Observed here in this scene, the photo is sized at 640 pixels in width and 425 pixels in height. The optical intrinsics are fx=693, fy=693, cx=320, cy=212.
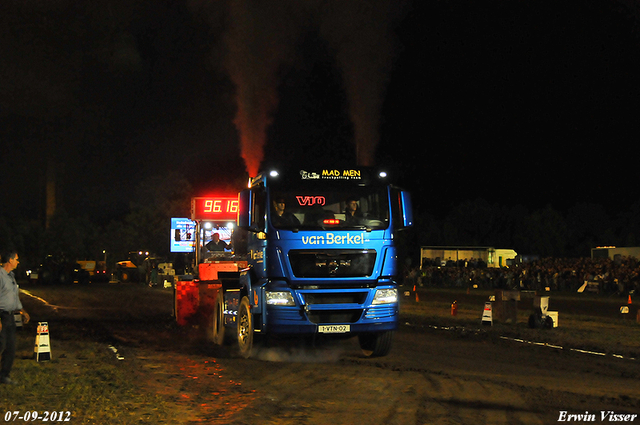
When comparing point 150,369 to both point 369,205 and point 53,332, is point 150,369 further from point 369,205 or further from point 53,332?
point 53,332

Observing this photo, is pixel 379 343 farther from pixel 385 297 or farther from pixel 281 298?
pixel 281 298

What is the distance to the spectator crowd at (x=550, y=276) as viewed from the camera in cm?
3406

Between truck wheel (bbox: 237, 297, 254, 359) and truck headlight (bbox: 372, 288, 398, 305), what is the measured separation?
87.3 inches

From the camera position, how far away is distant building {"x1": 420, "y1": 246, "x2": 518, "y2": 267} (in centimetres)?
5425

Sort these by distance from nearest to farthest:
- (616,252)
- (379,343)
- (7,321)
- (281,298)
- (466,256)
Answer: (7,321)
(281,298)
(379,343)
(616,252)
(466,256)

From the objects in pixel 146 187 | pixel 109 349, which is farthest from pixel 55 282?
pixel 109 349

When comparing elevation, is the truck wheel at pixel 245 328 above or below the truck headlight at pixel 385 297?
below

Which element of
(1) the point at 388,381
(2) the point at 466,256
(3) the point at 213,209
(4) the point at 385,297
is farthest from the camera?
(2) the point at 466,256

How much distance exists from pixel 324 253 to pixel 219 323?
3.78 meters

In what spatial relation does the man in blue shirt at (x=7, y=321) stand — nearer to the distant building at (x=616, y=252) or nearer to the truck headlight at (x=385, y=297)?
the truck headlight at (x=385, y=297)

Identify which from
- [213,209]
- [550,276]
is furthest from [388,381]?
[550,276]

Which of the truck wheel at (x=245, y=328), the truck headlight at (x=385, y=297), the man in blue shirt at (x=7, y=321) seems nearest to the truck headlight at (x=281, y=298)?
Result: the truck wheel at (x=245, y=328)

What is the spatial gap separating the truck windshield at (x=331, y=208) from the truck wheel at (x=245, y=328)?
180 centimetres

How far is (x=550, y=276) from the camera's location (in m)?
39.0
